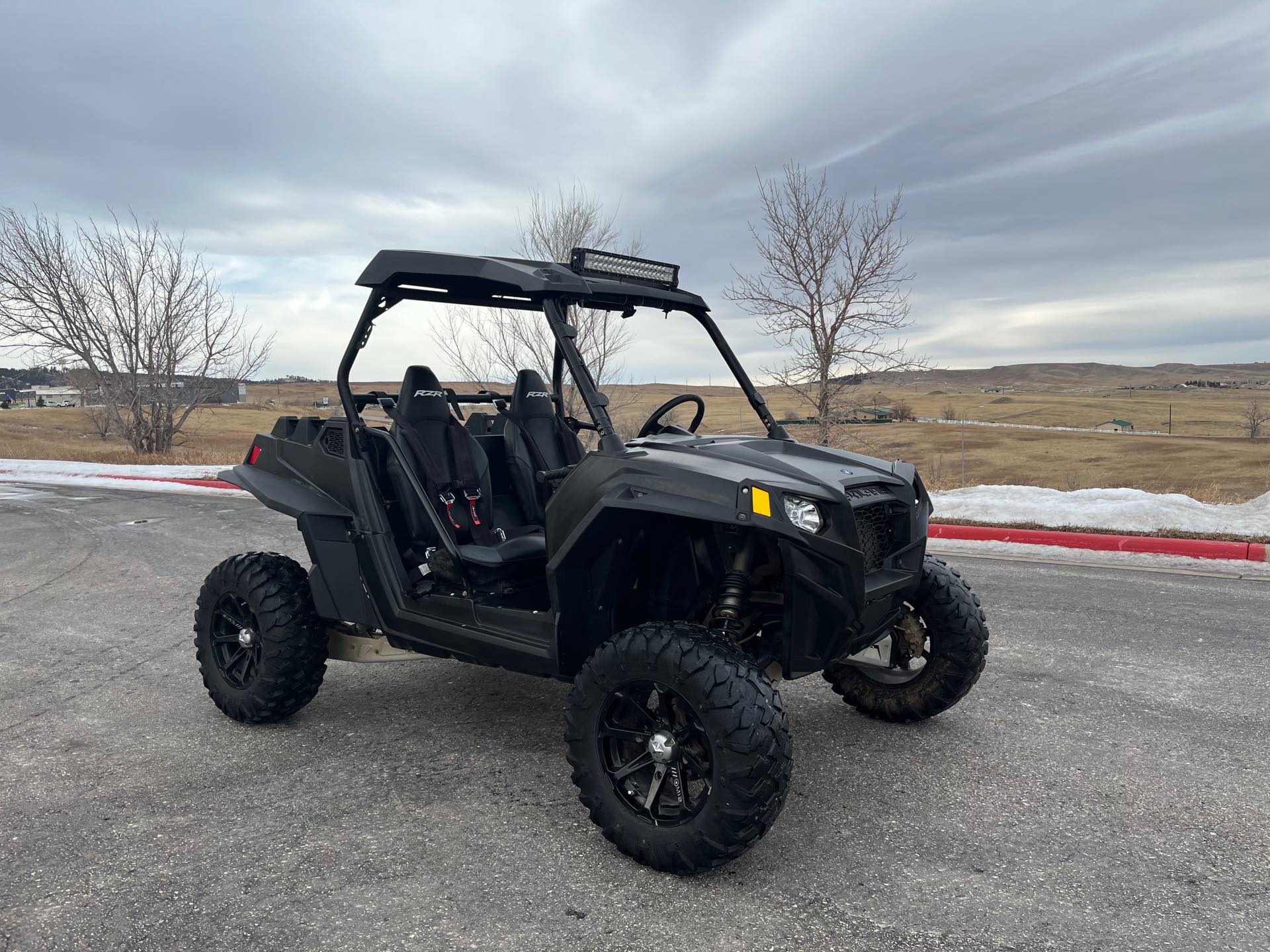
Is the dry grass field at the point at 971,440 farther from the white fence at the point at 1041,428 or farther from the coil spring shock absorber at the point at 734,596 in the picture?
the white fence at the point at 1041,428

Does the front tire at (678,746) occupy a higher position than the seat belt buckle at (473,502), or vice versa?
the seat belt buckle at (473,502)

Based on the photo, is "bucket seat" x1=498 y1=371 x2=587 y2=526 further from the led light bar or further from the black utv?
the led light bar

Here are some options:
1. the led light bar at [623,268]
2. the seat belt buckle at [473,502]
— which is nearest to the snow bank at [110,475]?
the seat belt buckle at [473,502]

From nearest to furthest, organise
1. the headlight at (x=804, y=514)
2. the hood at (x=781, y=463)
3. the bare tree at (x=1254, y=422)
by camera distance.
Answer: the headlight at (x=804, y=514) < the hood at (x=781, y=463) < the bare tree at (x=1254, y=422)

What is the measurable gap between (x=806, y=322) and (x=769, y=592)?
13.9 meters

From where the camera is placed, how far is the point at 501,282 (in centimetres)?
375

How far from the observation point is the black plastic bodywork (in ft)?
10.2

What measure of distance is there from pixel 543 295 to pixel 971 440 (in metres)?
68.3

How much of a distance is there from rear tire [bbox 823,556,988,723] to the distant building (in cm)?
8623

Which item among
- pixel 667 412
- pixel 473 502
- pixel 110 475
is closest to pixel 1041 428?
pixel 110 475

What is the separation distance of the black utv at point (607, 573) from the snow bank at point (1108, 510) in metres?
6.29

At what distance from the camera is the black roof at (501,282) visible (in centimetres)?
362

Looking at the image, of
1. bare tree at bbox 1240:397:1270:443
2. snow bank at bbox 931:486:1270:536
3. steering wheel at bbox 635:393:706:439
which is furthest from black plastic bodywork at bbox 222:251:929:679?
bare tree at bbox 1240:397:1270:443

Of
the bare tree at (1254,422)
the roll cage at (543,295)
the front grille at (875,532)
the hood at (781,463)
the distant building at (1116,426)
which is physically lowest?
the distant building at (1116,426)
